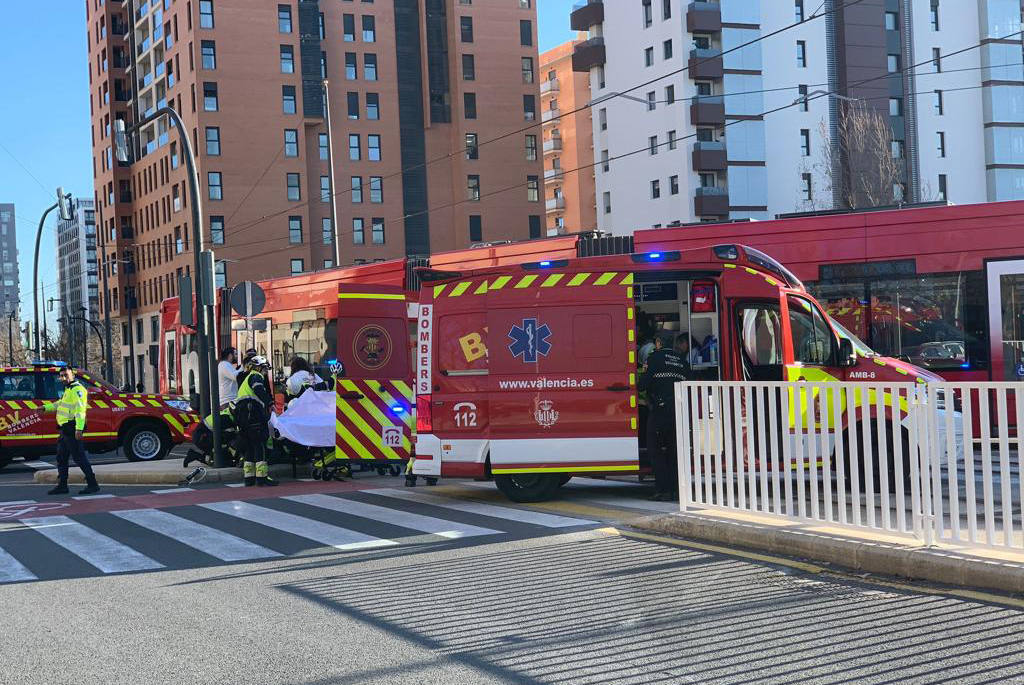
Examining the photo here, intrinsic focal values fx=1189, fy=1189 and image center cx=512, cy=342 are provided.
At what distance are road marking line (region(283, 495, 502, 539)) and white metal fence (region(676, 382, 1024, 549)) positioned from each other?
196 centimetres

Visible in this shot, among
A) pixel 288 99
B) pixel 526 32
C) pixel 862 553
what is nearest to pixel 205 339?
pixel 862 553

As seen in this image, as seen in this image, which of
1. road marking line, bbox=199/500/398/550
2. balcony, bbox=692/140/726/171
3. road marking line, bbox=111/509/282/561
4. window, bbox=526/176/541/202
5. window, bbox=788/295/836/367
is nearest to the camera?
road marking line, bbox=111/509/282/561

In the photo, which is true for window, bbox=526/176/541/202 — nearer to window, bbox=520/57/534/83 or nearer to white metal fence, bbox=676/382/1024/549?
window, bbox=520/57/534/83

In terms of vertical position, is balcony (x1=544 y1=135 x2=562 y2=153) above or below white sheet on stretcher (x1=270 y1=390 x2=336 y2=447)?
above

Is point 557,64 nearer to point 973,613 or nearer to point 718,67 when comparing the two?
point 718,67

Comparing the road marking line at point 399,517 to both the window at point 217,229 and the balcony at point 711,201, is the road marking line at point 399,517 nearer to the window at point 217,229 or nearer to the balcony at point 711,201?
the balcony at point 711,201

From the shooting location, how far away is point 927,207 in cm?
1795

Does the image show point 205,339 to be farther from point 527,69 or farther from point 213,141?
point 527,69

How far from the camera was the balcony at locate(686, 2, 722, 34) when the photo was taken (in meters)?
60.7

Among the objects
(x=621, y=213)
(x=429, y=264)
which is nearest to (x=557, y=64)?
(x=621, y=213)

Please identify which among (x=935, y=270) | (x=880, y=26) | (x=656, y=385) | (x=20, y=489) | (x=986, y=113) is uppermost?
(x=880, y=26)

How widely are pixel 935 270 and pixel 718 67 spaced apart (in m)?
45.3

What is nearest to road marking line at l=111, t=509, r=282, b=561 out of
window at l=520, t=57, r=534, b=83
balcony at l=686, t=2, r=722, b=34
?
balcony at l=686, t=2, r=722, b=34

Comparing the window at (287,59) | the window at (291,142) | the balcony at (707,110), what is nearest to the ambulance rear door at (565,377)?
the balcony at (707,110)
